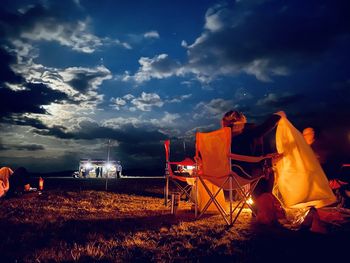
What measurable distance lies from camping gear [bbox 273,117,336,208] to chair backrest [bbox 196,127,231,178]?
984mm

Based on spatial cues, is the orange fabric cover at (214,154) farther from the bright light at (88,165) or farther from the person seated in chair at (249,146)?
the bright light at (88,165)

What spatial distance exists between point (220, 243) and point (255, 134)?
216 cm

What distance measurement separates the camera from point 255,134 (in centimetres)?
484

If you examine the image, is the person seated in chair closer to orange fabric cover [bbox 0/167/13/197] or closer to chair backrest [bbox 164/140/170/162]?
chair backrest [bbox 164/140/170/162]

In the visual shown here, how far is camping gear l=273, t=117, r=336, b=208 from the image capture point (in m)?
4.05

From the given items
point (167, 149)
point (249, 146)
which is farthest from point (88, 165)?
point (249, 146)

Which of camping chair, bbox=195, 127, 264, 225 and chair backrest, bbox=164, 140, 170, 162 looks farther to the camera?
chair backrest, bbox=164, 140, 170, 162

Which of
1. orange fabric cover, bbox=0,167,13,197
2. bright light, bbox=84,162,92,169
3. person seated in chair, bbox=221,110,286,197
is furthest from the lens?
bright light, bbox=84,162,92,169

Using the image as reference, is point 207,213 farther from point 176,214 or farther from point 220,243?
point 220,243

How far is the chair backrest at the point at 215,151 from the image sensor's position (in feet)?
15.6

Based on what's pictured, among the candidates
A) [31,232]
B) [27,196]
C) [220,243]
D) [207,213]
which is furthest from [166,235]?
[27,196]

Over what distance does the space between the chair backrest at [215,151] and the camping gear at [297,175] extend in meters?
0.98

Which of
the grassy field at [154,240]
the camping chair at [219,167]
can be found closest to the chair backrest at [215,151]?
the camping chair at [219,167]

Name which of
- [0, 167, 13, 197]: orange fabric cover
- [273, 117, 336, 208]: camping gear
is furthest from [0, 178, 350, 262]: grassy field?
[0, 167, 13, 197]: orange fabric cover
